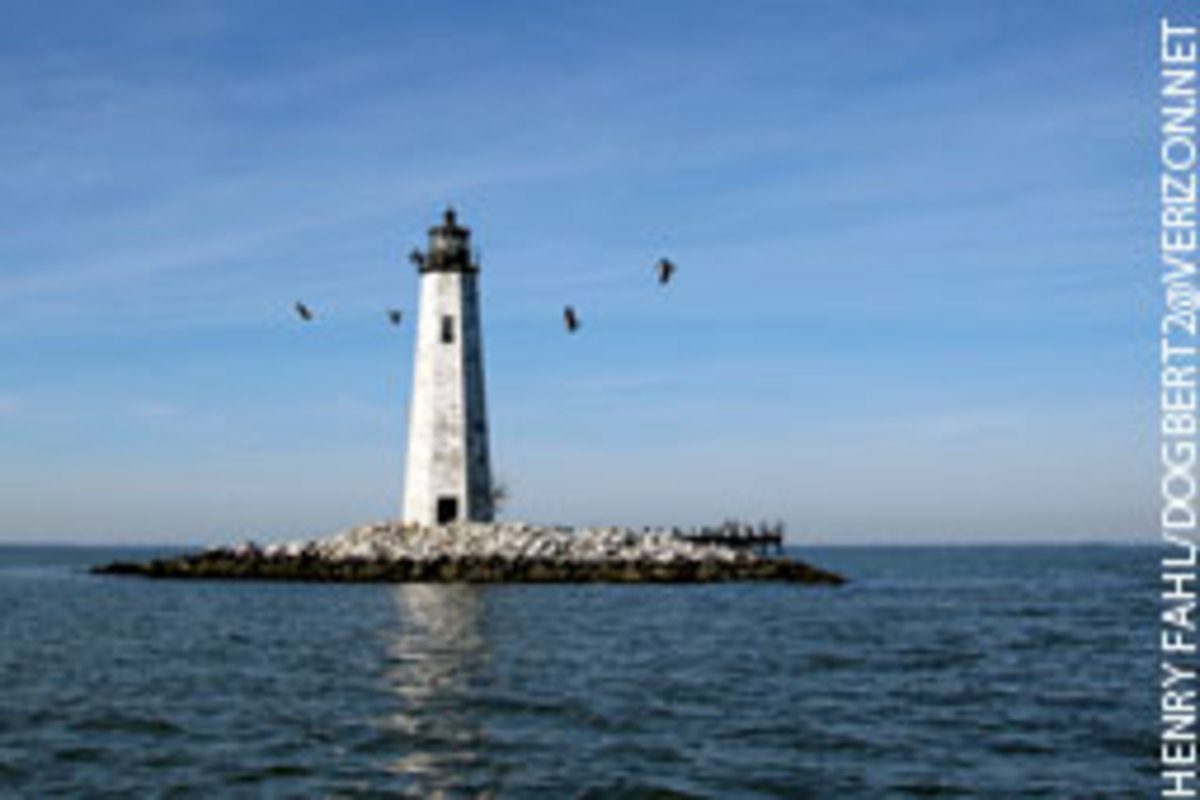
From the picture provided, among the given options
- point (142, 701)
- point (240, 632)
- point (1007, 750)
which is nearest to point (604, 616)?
point (240, 632)

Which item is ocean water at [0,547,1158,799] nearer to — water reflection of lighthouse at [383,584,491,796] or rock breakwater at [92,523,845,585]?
water reflection of lighthouse at [383,584,491,796]

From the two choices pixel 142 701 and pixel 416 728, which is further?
pixel 142 701

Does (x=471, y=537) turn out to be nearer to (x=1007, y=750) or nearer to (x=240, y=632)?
(x=240, y=632)

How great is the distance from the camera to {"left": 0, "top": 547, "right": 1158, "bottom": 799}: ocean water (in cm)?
1633

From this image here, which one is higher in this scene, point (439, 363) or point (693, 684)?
point (439, 363)

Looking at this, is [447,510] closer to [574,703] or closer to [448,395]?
[448,395]

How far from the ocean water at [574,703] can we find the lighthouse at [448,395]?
13.4 metres

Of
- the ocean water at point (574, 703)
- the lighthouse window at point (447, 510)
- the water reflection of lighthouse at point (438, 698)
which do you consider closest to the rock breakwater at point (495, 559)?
the lighthouse window at point (447, 510)

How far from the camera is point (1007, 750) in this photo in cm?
1803

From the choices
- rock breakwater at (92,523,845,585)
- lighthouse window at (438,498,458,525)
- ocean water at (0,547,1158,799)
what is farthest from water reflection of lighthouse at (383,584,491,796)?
lighthouse window at (438,498,458,525)

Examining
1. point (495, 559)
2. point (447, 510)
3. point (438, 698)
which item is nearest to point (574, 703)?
point (438, 698)

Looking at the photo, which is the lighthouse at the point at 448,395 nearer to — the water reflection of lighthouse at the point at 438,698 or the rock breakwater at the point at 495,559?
the rock breakwater at the point at 495,559

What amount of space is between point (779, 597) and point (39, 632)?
73.3 feet

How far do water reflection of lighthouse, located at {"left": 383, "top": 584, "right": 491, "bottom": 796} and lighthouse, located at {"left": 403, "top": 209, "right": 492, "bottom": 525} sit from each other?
14.2m
